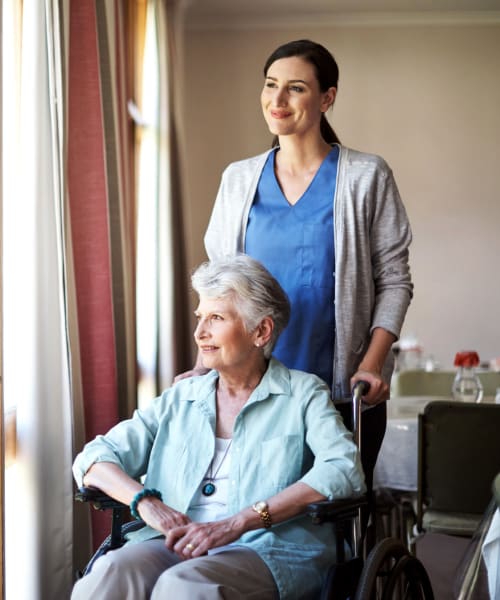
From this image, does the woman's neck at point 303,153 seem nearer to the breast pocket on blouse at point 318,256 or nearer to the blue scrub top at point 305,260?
the blue scrub top at point 305,260

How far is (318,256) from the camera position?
7.09ft

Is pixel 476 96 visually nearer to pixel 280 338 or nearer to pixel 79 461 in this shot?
pixel 280 338

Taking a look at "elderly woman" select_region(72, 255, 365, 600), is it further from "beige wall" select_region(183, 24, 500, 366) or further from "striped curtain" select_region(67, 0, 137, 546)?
"beige wall" select_region(183, 24, 500, 366)

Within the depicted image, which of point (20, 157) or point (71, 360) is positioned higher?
point (20, 157)

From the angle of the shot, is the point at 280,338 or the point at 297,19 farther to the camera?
the point at 297,19

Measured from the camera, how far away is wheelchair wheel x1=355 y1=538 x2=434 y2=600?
1.66 metres

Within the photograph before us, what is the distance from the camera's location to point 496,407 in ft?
8.97

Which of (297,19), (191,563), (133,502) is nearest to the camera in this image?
(191,563)

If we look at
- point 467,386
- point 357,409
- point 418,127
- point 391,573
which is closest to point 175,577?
point 391,573

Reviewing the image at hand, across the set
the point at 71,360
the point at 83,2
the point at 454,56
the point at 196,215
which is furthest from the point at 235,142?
the point at 71,360

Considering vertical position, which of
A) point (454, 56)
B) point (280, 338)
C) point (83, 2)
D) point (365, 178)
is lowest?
point (280, 338)

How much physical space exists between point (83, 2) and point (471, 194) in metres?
4.37

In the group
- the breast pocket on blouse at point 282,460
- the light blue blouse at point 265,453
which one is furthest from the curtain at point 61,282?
the breast pocket on blouse at point 282,460

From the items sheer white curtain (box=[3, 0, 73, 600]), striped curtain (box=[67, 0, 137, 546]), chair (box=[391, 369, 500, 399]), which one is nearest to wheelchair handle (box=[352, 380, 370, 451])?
sheer white curtain (box=[3, 0, 73, 600])
